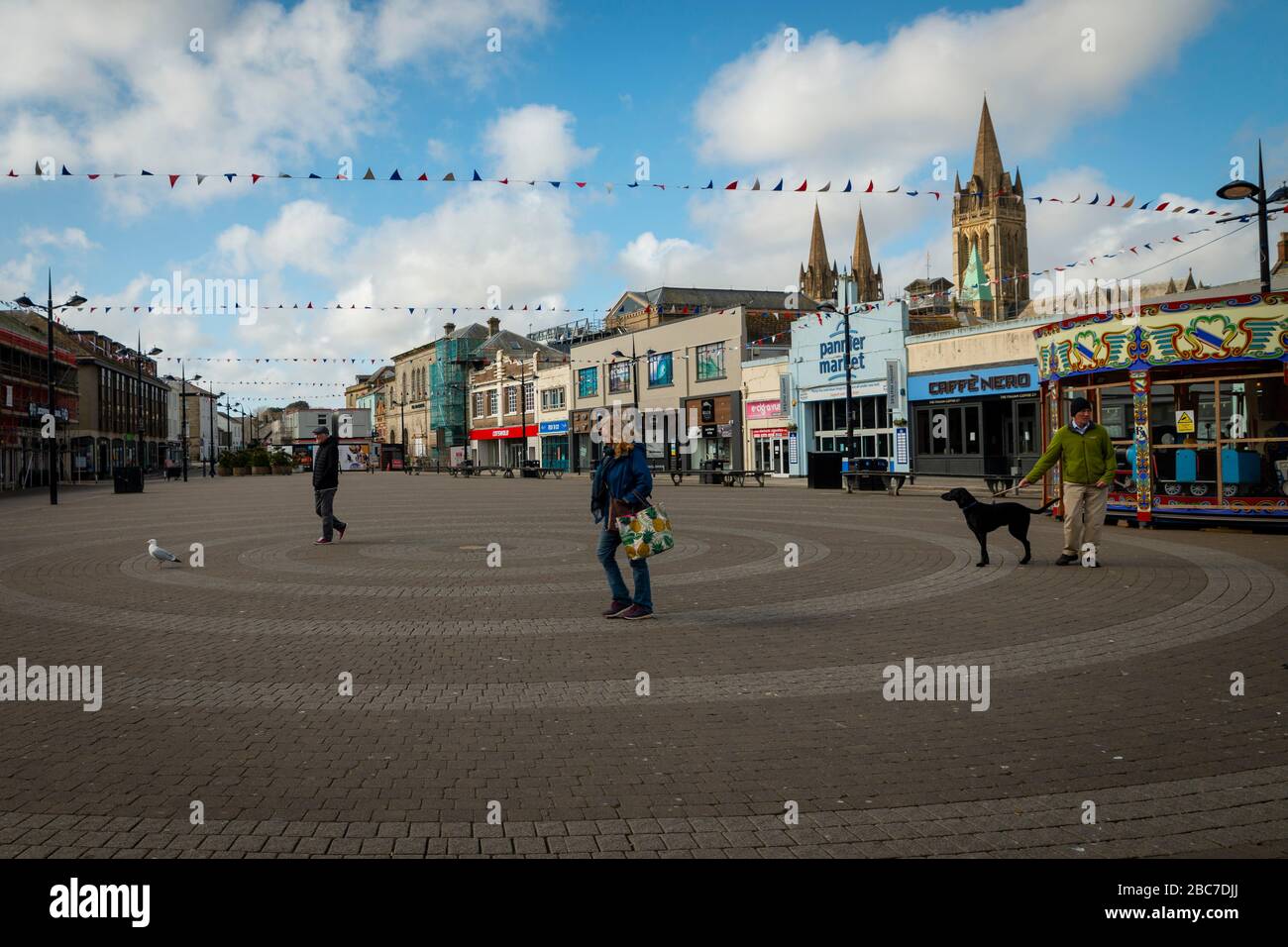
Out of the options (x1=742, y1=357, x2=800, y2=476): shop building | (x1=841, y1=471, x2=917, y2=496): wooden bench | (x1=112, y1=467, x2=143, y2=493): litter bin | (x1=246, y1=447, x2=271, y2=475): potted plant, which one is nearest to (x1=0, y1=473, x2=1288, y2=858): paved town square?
(x1=841, y1=471, x2=917, y2=496): wooden bench

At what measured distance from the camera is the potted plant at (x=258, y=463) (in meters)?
70.2

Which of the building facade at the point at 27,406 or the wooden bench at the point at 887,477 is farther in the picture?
the building facade at the point at 27,406

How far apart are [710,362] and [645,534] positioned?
148 ft

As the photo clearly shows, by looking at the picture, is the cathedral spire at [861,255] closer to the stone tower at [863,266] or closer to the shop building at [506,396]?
the stone tower at [863,266]

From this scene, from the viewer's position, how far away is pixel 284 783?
4.52 meters

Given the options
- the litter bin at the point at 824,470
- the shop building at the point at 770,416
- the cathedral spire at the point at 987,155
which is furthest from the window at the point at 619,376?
the cathedral spire at the point at 987,155

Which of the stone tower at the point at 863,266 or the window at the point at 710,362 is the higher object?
the stone tower at the point at 863,266

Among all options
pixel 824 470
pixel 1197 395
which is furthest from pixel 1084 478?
pixel 824 470

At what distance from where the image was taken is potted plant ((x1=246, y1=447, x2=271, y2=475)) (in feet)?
230

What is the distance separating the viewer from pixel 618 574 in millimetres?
8633

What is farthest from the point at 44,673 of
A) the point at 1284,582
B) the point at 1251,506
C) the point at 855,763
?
the point at 1251,506

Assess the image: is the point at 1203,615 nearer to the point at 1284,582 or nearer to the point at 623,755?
the point at 1284,582

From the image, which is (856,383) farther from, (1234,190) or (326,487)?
(326,487)

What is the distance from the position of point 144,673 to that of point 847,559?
8.56 meters
